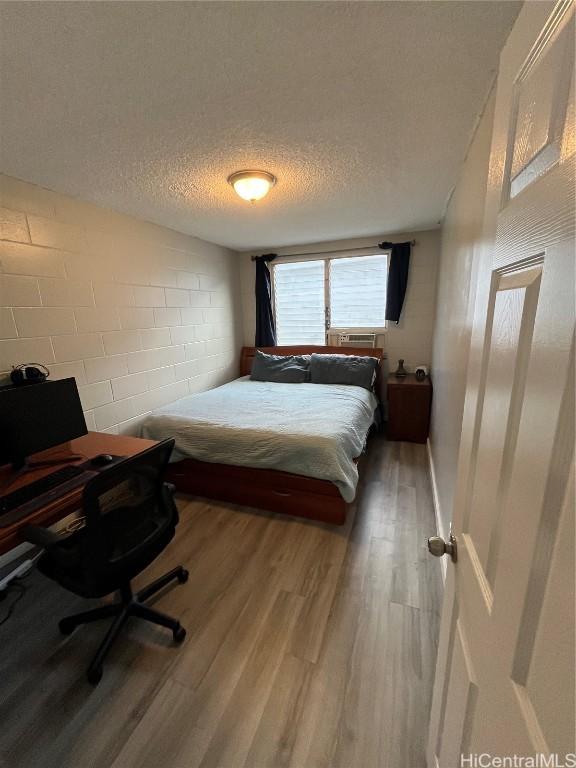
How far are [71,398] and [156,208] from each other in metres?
1.63

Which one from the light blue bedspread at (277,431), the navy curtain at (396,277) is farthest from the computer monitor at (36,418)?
the navy curtain at (396,277)

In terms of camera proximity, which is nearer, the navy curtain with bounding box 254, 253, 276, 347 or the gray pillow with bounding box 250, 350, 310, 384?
the gray pillow with bounding box 250, 350, 310, 384

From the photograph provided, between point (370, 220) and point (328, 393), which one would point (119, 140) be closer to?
point (370, 220)

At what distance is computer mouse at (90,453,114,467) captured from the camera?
1654 mm

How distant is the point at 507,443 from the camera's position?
1.73ft

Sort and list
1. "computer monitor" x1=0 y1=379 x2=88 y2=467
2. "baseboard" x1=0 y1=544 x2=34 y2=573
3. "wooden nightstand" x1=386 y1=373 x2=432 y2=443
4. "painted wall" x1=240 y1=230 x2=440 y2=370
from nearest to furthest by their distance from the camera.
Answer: "computer monitor" x1=0 y1=379 x2=88 y2=467 → "baseboard" x1=0 y1=544 x2=34 y2=573 → "wooden nightstand" x1=386 y1=373 x2=432 y2=443 → "painted wall" x1=240 y1=230 x2=440 y2=370

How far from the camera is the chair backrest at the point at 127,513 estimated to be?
1140 mm

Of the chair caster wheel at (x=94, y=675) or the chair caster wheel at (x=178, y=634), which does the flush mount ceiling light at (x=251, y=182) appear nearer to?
the chair caster wheel at (x=178, y=634)

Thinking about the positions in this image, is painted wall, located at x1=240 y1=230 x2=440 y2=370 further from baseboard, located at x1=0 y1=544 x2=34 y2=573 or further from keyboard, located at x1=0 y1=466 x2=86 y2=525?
baseboard, located at x1=0 y1=544 x2=34 y2=573

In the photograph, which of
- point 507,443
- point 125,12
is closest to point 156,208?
point 125,12

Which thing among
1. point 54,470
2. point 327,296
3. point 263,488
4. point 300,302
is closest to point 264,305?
point 300,302

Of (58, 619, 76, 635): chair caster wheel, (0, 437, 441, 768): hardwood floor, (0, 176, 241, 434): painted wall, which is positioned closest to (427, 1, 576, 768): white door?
(0, 437, 441, 768): hardwood floor

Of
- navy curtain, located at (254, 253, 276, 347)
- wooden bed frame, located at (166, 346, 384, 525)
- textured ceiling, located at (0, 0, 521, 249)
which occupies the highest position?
textured ceiling, located at (0, 0, 521, 249)

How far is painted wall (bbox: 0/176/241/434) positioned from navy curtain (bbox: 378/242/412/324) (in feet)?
6.87
